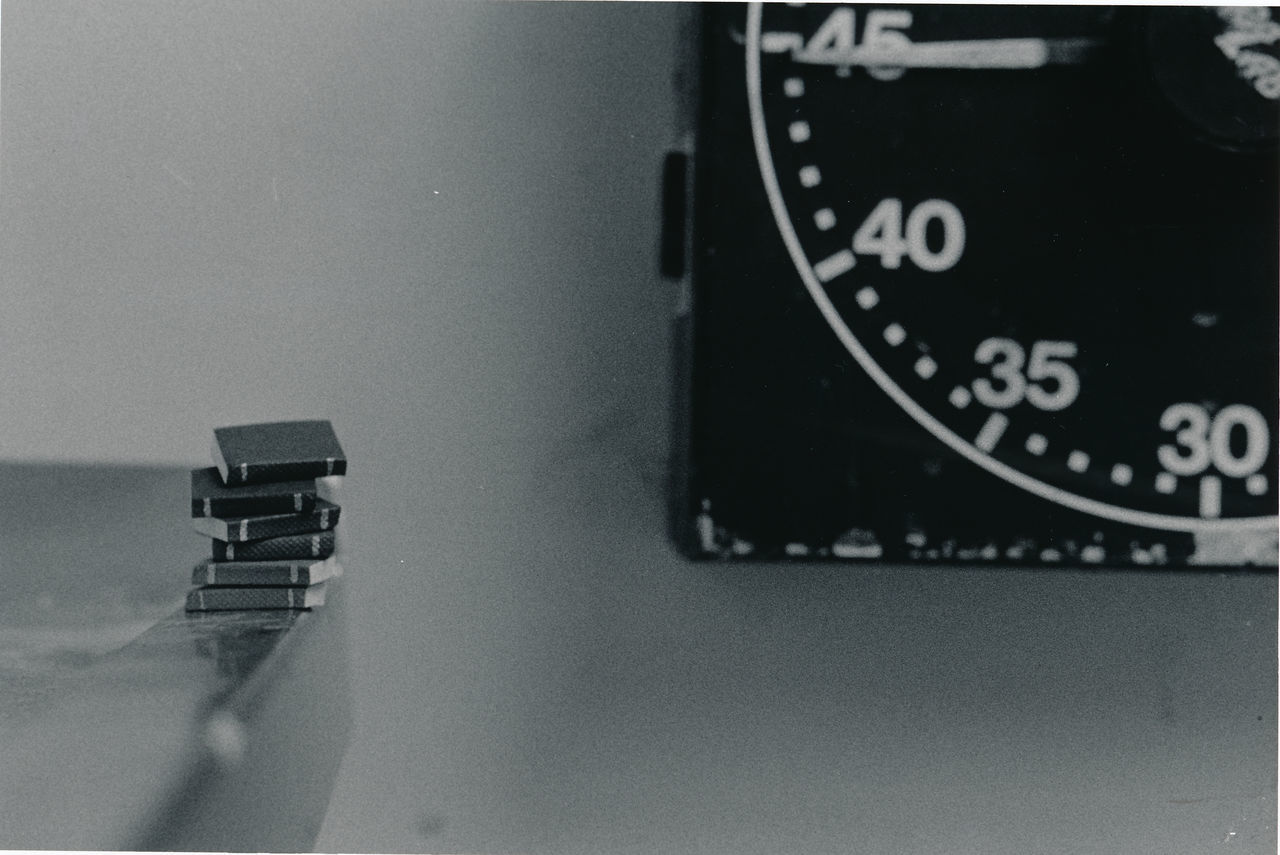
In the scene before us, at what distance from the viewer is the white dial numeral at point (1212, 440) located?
0.98 meters

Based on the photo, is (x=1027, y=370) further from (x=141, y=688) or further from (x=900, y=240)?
(x=141, y=688)

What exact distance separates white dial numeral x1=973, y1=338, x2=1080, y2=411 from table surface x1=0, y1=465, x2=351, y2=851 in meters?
0.55

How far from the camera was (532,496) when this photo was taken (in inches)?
40.9

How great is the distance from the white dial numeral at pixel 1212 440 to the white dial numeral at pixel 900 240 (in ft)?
→ 0.68

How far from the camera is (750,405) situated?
100 centimetres

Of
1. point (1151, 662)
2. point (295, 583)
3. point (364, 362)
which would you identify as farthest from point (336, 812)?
point (1151, 662)

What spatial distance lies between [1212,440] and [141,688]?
783 millimetres

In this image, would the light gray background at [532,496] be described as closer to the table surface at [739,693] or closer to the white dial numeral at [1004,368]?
the table surface at [739,693]

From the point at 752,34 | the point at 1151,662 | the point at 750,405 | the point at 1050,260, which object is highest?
the point at 752,34

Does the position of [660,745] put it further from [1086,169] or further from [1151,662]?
[1086,169]

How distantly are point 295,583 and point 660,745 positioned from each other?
1.08 feet

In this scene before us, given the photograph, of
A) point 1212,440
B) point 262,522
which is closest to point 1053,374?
point 1212,440

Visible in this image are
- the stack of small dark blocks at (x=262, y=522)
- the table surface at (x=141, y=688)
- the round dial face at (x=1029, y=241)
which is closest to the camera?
the table surface at (x=141, y=688)

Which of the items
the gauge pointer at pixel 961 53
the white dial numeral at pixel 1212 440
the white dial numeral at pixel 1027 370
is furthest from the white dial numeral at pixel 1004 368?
the gauge pointer at pixel 961 53
